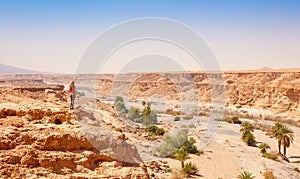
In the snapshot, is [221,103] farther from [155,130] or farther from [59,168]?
[59,168]

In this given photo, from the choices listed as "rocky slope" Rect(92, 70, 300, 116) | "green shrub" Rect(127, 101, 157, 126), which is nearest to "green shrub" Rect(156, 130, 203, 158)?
"green shrub" Rect(127, 101, 157, 126)

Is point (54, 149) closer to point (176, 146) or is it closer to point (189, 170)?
point (189, 170)

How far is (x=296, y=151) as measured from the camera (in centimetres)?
2939

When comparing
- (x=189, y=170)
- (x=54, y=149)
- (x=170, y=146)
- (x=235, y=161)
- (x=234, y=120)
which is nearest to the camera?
(x=54, y=149)

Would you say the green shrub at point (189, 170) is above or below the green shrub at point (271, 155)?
above

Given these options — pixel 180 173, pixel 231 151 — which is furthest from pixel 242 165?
pixel 180 173

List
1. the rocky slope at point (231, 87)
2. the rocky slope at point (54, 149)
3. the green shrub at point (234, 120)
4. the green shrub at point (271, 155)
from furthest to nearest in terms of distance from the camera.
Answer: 1. the rocky slope at point (231, 87)
2. the green shrub at point (234, 120)
3. the green shrub at point (271, 155)
4. the rocky slope at point (54, 149)

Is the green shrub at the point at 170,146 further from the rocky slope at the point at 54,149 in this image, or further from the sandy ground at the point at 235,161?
the rocky slope at the point at 54,149

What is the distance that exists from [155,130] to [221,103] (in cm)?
3356

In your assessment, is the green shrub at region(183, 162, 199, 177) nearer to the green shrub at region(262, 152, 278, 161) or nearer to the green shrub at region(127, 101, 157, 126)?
the green shrub at region(262, 152, 278, 161)

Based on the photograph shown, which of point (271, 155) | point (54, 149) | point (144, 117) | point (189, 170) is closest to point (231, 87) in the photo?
point (144, 117)

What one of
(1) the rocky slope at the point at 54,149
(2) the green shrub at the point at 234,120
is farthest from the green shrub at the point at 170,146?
(2) the green shrub at the point at 234,120

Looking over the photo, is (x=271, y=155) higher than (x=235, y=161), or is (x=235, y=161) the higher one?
(x=271, y=155)

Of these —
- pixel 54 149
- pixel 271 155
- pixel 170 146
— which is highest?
pixel 54 149
